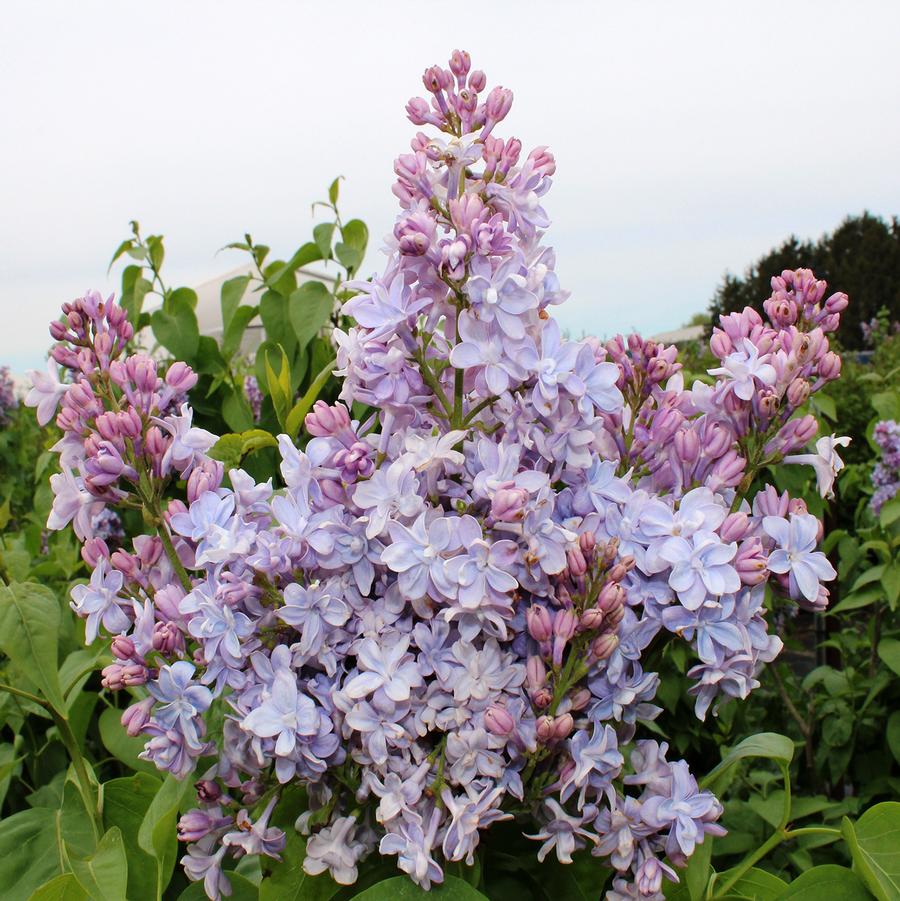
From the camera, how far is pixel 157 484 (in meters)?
0.88

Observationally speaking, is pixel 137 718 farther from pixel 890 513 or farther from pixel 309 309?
pixel 890 513

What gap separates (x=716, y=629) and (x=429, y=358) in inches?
12.2

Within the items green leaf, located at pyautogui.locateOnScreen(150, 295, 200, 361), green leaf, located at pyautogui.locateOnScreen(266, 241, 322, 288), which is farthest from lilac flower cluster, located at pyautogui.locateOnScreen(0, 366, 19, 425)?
green leaf, located at pyautogui.locateOnScreen(266, 241, 322, 288)

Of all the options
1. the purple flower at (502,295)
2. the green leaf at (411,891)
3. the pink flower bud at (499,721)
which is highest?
the purple flower at (502,295)

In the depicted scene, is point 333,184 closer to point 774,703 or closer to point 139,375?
point 139,375

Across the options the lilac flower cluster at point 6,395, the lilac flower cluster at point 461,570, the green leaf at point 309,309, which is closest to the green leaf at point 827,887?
the lilac flower cluster at point 461,570

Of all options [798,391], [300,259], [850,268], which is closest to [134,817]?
[798,391]

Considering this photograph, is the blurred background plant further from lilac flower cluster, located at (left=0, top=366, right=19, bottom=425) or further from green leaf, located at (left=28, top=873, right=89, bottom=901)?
lilac flower cluster, located at (left=0, top=366, right=19, bottom=425)

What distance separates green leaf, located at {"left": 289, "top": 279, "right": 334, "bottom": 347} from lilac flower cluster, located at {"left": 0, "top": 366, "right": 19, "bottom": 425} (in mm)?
4363

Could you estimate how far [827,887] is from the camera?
2.82 feet

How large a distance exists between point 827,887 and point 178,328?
142 centimetres

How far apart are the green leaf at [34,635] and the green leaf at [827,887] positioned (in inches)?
28.4

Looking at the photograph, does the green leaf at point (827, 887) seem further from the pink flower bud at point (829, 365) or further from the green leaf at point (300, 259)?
the green leaf at point (300, 259)

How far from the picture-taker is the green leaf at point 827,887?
86cm
